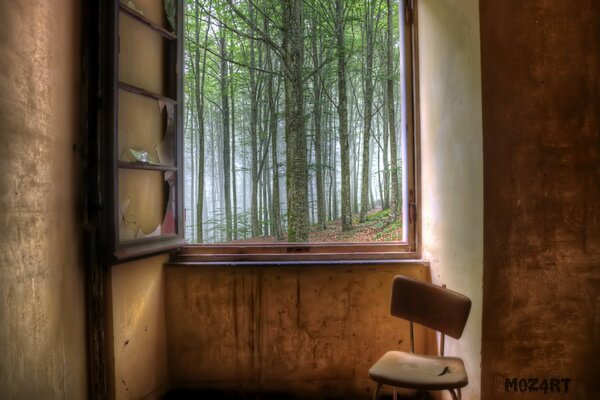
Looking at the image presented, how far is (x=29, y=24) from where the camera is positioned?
4.67 feet

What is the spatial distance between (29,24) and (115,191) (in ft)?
2.48

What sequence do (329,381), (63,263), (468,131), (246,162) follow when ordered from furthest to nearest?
(246,162), (329,381), (468,131), (63,263)

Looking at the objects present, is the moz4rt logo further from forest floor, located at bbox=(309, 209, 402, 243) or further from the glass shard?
the glass shard

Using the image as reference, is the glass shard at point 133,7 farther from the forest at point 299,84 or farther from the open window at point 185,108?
the forest at point 299,84

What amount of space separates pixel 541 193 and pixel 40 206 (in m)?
2.08

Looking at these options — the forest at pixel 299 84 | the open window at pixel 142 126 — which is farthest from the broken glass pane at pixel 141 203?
the forest at pixel 299 84

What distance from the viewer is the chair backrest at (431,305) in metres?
1.73

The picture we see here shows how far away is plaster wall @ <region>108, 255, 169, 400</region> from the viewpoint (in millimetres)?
1950

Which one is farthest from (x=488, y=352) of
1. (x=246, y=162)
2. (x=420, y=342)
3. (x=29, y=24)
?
(x=246, y=162)

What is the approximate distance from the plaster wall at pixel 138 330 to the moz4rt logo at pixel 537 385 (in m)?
1.86

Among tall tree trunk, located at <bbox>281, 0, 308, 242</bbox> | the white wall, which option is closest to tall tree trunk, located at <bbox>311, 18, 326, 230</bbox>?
tall tree trunk, located at <bbox>281, 0, 308, 242</bbox>

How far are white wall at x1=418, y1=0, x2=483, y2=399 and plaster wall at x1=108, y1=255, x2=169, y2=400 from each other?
5.50 feet

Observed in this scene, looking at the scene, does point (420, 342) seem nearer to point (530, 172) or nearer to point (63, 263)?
point (530, 172)

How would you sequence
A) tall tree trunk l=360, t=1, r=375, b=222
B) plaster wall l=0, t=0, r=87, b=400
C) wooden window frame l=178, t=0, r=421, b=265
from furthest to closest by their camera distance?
tall tree trunk l=360, t=1, r=375, b=222 → wooden window frame l=178, t=0, r=421, b=265 → plaster wall l=0, t=0, r=87, b=400
